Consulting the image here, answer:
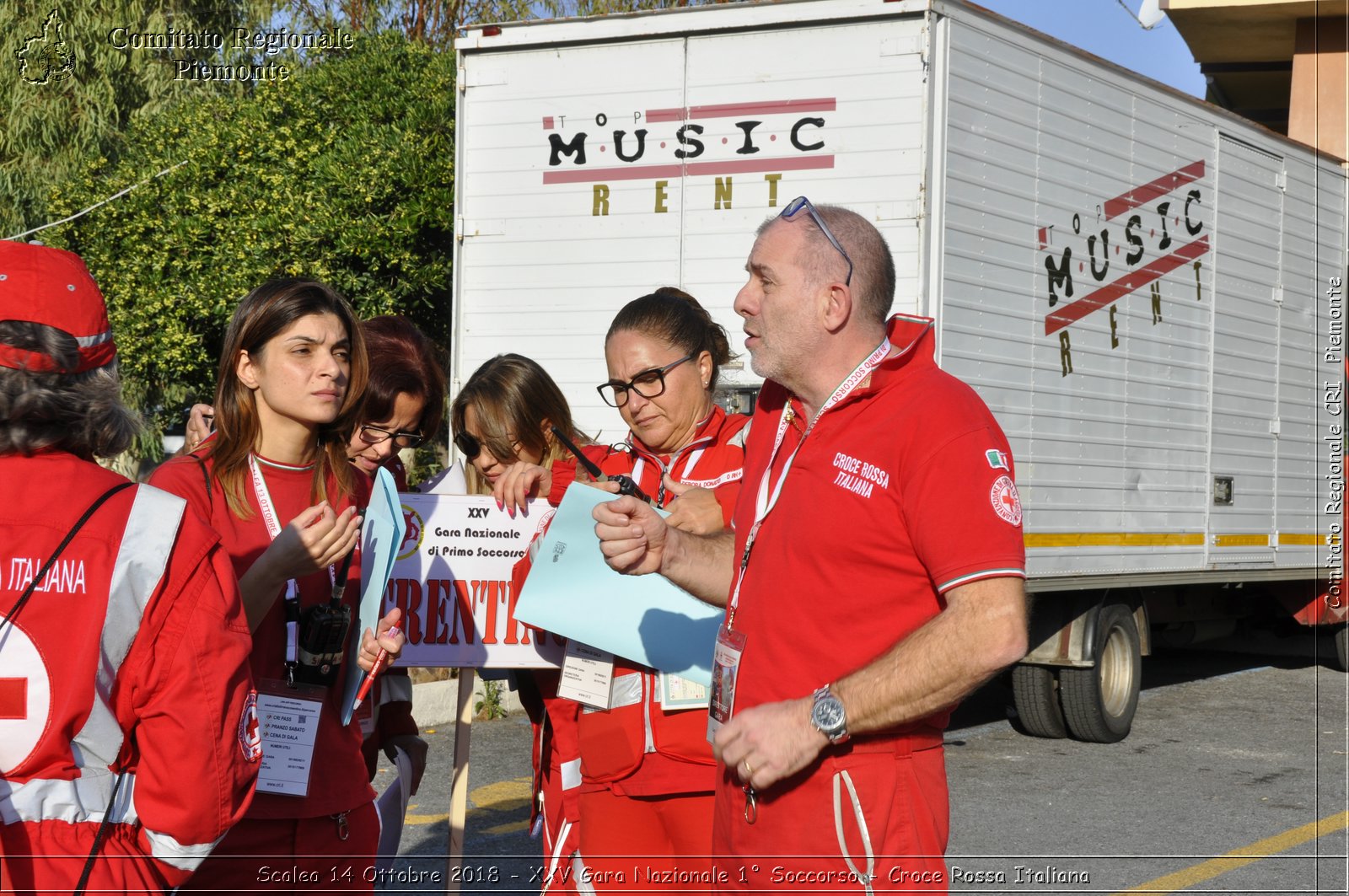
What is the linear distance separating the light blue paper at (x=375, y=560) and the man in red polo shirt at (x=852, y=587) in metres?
0.87

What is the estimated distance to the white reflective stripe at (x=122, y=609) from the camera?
216cm

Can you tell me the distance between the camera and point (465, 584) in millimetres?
4164

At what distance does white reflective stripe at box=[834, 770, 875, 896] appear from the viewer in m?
2.47

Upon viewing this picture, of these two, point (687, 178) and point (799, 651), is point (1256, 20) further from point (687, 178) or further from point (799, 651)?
point (799, 651)

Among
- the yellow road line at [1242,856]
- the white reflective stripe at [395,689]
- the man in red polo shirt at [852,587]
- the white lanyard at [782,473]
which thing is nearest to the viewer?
the man in red polo shirt at [852,587]

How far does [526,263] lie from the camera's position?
345 inches

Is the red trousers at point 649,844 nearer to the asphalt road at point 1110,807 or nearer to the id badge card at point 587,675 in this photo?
the id badge card at point 587,675

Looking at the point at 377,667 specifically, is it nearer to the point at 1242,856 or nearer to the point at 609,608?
the point at 609,608

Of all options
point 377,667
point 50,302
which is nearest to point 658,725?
point 377,667

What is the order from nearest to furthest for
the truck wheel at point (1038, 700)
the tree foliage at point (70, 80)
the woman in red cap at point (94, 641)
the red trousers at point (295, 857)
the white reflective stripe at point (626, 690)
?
the woman in red cap at point (94, 641)
the red trousers at point (295, 857)
the white reflective stripe at point (626, 690)
the truck wheel at point (1038, 700)
the tree foliage at point (70, 80)

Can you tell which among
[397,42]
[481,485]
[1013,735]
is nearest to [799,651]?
[481,485]

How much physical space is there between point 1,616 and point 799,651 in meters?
1.38

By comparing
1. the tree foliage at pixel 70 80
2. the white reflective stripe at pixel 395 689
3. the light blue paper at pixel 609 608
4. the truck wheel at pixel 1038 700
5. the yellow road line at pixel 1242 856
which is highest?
the tree foliage at pixel 70 80

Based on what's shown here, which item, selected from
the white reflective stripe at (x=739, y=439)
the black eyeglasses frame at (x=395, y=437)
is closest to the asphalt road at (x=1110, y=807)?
the black eyeglasses frame at (x=395, y=437)
